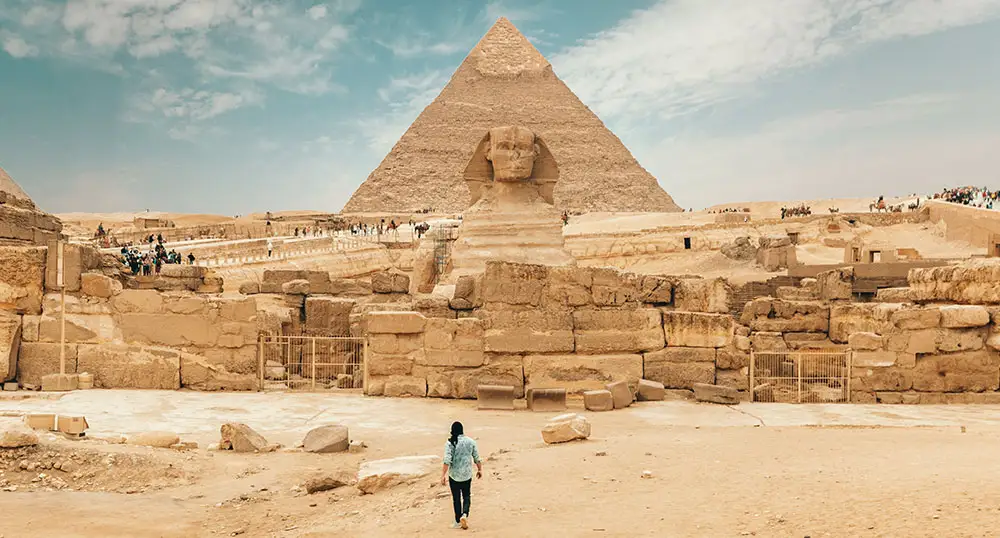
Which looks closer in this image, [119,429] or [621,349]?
[119,429]

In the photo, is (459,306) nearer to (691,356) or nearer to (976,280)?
(691,356)

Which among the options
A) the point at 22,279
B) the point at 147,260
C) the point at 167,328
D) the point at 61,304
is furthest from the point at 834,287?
the point at 147,260

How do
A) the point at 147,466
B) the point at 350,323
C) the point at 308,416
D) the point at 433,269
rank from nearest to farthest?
the point at 147,466
the point at 308,416
the point at 350,323
the point at 433,269

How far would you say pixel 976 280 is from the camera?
23.1 feet

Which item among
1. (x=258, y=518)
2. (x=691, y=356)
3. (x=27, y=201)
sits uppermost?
(x=27, y=201)

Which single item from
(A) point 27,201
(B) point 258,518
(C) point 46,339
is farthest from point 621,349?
(A) point 27,201

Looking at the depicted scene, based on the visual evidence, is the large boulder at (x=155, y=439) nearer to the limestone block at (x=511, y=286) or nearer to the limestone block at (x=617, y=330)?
the limestone block at (x=511, y=286)

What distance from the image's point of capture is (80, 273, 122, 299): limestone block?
7254mm

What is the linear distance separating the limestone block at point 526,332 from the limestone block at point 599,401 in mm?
592

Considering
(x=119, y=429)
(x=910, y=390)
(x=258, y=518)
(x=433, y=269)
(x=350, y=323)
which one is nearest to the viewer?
(x=258, y=518)

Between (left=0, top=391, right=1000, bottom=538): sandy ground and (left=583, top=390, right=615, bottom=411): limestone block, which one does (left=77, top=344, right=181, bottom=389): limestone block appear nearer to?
(left=0, top=391, right=1000, bottom=538): sandy ground

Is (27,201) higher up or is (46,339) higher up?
(27,201)

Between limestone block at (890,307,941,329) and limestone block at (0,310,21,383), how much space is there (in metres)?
7.13

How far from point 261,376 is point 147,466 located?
8.78 ft
